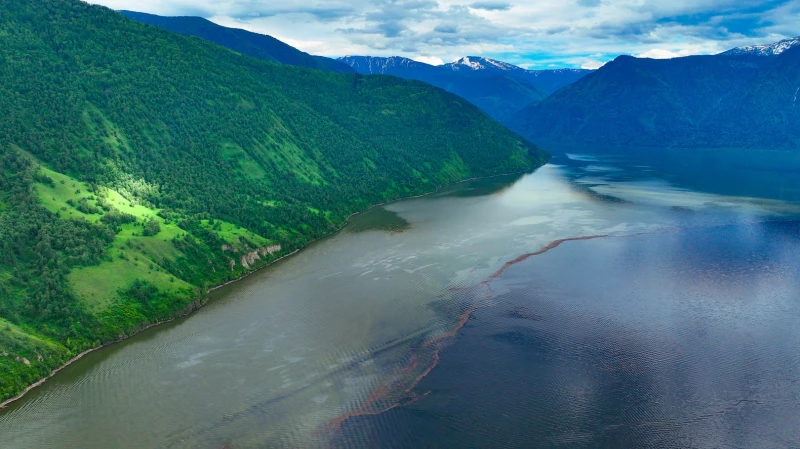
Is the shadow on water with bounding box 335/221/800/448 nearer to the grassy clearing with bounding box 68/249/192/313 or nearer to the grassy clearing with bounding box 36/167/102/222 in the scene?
the grassy clearing with bounding box 68/249/192/313

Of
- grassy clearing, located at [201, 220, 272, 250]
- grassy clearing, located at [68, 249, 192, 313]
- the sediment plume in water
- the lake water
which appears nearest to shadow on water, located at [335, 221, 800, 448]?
the lake water

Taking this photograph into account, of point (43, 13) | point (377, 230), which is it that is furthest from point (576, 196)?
point (43, 13)

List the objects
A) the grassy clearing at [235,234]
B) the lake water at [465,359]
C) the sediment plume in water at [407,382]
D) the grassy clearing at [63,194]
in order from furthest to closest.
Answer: the grassy clearing at [235,234], the grassy clearing at [63,194], the sediment plume in water at [407,382], the lake water at [465,359]

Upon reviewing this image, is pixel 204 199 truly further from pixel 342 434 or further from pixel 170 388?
pixel 342 434

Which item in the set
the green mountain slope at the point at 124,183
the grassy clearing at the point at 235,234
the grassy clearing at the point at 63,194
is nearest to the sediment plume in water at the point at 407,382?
the green mountain slope at the point at 124,183

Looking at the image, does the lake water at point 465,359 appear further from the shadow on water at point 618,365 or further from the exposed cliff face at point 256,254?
the exposed cliff face at point 256,254

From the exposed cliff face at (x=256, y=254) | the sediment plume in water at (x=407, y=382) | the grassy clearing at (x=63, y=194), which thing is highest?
the grassy clearing at (x=63, y=194)
